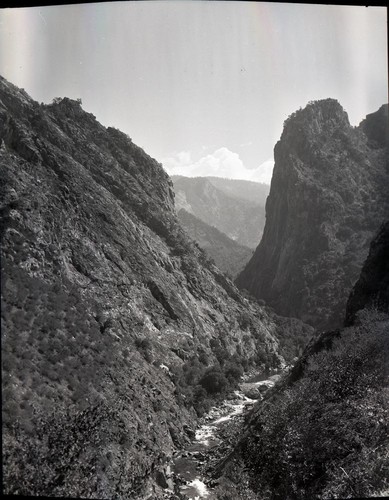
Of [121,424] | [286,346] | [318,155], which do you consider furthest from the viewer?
[318,155]

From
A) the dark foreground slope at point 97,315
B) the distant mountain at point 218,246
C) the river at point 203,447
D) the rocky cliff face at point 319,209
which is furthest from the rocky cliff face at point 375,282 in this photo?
the distant mountain at point 218,246

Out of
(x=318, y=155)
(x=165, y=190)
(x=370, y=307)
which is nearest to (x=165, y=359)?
(x=370, y=307)

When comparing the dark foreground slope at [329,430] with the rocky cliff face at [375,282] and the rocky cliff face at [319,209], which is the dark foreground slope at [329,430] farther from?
the rocky cliff face at [319,209]

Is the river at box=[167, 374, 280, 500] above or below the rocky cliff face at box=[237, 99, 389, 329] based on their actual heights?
below

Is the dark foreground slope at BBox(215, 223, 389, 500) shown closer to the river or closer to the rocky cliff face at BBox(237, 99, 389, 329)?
the river

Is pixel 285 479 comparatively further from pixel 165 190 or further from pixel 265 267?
pixel 265 267

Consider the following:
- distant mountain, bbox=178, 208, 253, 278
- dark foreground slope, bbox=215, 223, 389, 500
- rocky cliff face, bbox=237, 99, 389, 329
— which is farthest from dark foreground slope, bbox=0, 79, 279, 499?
distant mountain, bbox=178, 208, 253, 278

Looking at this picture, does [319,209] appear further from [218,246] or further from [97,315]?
[97,315]
